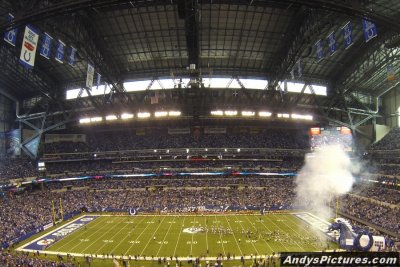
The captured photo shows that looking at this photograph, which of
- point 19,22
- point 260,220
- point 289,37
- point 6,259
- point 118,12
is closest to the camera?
point 6,259

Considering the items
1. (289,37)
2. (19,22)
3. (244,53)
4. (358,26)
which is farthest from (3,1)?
(358,26)

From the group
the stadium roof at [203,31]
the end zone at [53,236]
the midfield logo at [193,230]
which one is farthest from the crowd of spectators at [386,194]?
the end zone at [53,236]

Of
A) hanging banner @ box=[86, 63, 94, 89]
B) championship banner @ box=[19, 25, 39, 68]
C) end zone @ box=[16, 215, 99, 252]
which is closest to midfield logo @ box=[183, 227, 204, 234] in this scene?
end zone @ box=[16, 215, 99, 252]

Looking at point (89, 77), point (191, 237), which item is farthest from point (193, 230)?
point (89, 77)

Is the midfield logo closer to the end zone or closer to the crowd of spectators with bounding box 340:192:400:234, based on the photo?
the end zone

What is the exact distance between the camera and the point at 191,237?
38.4 metres

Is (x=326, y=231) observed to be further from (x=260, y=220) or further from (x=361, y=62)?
(x=361, y=62)

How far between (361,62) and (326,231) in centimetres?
2536

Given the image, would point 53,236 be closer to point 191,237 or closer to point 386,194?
point 191,237

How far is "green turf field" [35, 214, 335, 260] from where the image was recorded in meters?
33.7

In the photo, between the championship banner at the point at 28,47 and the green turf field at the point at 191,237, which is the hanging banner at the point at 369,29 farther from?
the championship banner at the point at 28,47

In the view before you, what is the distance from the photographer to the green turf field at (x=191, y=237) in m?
33.7

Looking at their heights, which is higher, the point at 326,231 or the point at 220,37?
the point at 220,37

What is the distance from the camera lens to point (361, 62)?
47.0m
